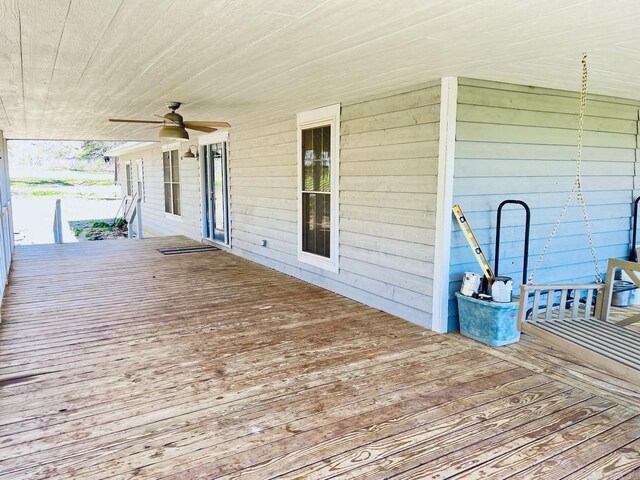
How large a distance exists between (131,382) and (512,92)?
390cm

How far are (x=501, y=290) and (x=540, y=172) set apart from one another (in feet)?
4.60

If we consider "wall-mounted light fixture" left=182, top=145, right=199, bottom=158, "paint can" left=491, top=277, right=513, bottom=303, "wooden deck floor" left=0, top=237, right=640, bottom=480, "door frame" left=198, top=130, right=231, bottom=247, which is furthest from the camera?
"wall-mounted light fixture" left=182, top=145, right=199, bottom=158

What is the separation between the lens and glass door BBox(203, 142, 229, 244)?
8375 millimetres

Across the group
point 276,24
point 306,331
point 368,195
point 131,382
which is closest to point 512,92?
point 368,195

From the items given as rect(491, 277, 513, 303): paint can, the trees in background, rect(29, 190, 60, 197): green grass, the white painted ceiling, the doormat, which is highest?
the trees in background

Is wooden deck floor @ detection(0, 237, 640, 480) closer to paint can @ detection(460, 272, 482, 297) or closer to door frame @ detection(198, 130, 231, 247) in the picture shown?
paint can @ detection(460, 272, 482, 297)

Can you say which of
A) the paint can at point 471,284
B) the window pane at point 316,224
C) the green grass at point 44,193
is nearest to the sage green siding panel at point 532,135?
the paint can at point 471,284

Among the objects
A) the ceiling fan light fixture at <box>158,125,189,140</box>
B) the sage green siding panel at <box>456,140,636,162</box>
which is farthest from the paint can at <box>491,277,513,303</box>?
the ceiling fan light fixture at <box>158,125,189,140</box>

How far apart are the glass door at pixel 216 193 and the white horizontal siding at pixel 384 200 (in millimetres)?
2238

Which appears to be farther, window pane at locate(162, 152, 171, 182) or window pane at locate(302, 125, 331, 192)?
window pane at locate(162, 152, 171, 182)

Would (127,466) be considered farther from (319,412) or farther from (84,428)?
(319,412)

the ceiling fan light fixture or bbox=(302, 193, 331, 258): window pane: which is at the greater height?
the ceiling fan light fixture

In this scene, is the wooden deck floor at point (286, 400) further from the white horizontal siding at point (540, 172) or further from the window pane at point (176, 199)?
the window pane at point (176, 199)

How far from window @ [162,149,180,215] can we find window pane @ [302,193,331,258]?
5.45m
